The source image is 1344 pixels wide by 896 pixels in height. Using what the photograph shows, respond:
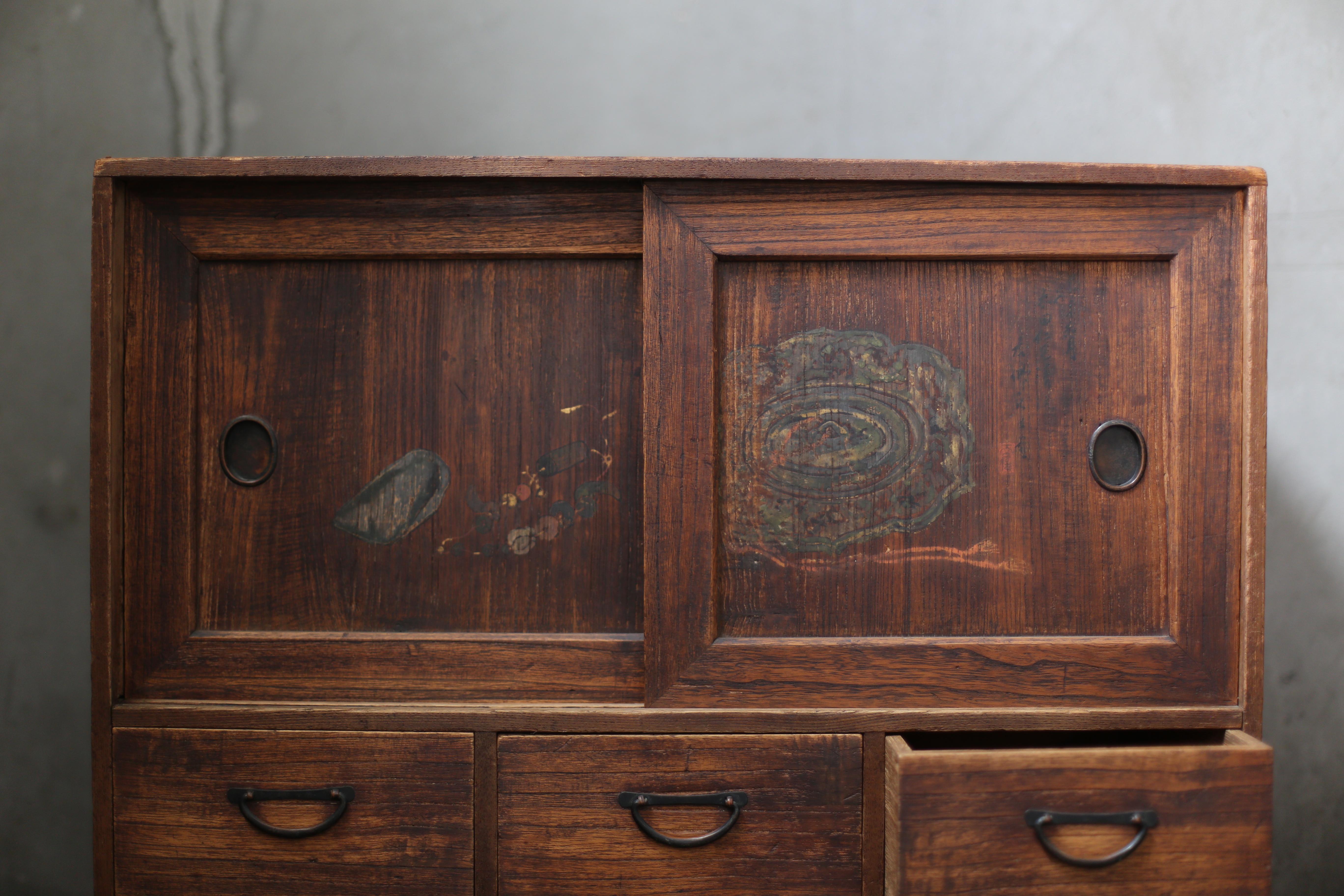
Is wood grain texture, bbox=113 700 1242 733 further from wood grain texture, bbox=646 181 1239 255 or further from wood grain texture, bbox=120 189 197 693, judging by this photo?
wood grain texture, bbox=646 181 1239 255

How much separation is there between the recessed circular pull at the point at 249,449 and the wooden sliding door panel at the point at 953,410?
0.60m

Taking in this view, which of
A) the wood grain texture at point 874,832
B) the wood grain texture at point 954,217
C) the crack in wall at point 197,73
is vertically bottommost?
the wood grain texture at point 874,832

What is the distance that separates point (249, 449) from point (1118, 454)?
115 cm

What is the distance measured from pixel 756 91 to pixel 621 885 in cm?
134

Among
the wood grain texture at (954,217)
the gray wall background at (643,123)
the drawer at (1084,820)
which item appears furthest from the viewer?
the gray wall background at (643,123)

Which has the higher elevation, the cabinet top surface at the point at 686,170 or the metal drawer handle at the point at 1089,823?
the cabinet top surface at the point at 686,170

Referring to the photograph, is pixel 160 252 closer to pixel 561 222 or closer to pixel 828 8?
pixel 561 222

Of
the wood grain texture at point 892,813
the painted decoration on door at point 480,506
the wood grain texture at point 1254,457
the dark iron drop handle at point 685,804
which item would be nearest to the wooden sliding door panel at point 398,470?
the painted decoration on door at point 480,506

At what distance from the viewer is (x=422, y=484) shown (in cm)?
89

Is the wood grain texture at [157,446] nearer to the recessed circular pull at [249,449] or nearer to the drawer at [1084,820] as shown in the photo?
the recessed circular pull at [249,449]

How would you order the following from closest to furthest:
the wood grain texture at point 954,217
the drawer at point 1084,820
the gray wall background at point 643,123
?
the drawer at point 1084,820 → the wood grain texture at point 954,217 → the gray wall background at point 643,123

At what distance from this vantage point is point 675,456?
834 millimetres

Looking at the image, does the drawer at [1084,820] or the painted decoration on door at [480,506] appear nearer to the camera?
the drawer at [1084,820]

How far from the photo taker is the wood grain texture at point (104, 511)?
2.73ft
